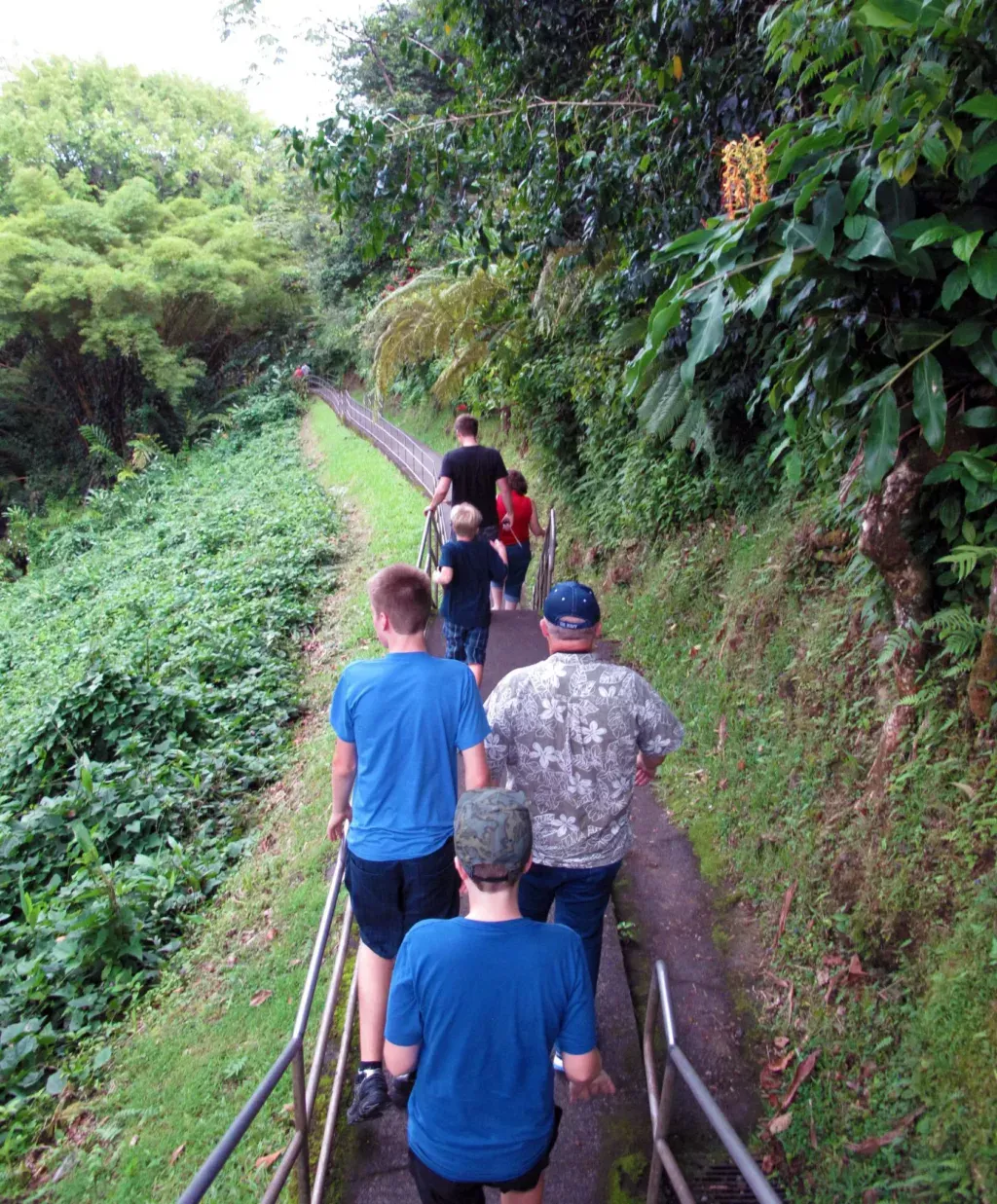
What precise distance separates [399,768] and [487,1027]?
0.96 m

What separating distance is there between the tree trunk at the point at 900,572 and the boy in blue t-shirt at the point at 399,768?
6.13 feet

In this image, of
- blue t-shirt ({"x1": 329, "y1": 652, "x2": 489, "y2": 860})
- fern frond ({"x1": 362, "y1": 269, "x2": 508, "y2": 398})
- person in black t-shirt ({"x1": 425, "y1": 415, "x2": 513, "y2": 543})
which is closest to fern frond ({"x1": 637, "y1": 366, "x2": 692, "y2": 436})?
person in black t-shirt ({"x1": 425, "y1": 415, "x2": 513, "y2": 543})

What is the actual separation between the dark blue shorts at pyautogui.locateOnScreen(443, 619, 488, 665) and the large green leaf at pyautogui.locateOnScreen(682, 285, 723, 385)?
2821 millimetres

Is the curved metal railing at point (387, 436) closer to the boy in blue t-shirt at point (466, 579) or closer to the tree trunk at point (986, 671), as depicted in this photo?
the boy in blue t-shirt at point (466, 579)

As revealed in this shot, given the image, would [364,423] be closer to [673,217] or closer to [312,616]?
[312,616]

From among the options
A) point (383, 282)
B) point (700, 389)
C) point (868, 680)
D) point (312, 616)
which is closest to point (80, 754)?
point (312, 616)

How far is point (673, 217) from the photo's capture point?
477cm

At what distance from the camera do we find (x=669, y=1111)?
2449 millimetres

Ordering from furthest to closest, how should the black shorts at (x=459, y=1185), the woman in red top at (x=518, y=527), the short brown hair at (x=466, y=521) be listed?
the woman in red top at (x=518, y=527) → the short brown hair at (x=466, y=521) → the black shorts at (x=459, y=1185)

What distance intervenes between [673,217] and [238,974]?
4.91m

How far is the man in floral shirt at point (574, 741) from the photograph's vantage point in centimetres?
252

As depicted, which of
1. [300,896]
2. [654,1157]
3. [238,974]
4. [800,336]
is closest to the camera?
[654,1157]

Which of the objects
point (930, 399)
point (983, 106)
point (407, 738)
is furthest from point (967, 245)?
point (407, 738)

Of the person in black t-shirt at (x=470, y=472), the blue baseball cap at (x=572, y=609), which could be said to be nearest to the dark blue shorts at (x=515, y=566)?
the person in black t-shirt at (x=470, y=472)
